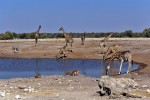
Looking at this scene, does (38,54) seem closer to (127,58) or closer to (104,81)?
(127,58)

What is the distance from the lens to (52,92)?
1738 centimetres

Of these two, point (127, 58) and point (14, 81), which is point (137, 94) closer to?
point (14, 81)

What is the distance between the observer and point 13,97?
52.9 feet

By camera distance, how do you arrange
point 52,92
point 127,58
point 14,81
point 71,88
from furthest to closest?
1. point 127,58
2. point 14,81
3. point 71,88
4. point 52,92

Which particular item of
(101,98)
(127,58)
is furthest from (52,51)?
(101,98)

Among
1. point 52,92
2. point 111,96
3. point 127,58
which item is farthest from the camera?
point 127,58

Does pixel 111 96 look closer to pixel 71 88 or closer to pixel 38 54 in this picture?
pixel 71 88

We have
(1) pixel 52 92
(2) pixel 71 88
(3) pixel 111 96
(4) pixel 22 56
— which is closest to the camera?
(3) pixel 111 96

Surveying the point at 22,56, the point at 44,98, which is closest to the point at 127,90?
the point at 44,98

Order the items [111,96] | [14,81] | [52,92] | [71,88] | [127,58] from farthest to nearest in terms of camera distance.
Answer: [127,58]
[14,81]
[71,88]
[52,92]
[111,96]

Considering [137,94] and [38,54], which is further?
[38,54]

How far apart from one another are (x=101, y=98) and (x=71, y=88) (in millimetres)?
3120

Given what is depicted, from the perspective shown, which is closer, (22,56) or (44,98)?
(44,98)

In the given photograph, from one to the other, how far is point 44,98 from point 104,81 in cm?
203
